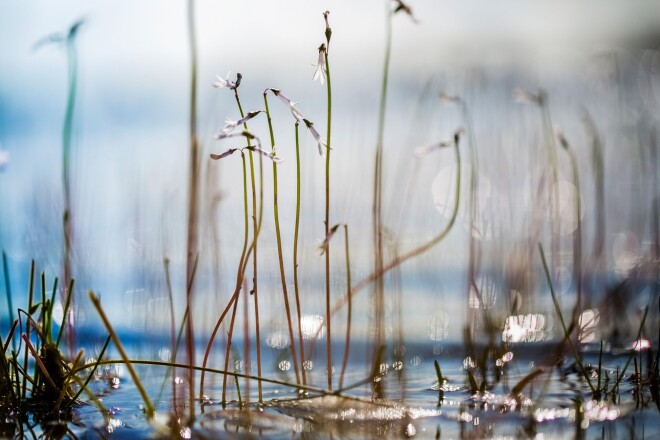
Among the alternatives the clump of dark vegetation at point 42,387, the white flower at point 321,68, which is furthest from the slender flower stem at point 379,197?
the clump of dark vegetation at point 42,387

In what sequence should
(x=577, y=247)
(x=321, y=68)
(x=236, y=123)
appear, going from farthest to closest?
(x=577, y=247) < (x=321, y=68) < (x=236, y=123)

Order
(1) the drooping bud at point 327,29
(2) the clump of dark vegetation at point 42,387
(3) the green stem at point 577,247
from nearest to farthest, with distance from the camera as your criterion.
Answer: (2) the clump of dark vegetation at point 42,387, (1) the drooping bud at point 327,29, (3) the green stem at point 577,247

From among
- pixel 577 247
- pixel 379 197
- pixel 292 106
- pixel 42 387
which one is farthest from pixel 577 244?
pixel 42 387

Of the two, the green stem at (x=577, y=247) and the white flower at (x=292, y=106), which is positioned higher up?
the white flower at (x=292, y=106)

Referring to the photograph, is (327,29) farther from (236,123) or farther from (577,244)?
(577,244)

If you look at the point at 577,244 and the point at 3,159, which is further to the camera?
the point at 577,244

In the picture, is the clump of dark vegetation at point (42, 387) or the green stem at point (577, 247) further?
the green stem at point (577, 247)

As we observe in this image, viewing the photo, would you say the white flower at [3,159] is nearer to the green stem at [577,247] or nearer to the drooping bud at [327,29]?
the drooping bud at [327,29]

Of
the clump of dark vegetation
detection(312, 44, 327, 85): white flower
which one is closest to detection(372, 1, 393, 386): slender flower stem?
detection(312, 44, 327, 85): white flower

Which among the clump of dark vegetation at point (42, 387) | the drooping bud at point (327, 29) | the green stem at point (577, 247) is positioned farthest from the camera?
the green stem at point (577, 247)

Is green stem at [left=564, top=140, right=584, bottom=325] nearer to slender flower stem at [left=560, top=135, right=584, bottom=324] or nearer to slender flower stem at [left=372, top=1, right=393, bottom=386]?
slender flower stem at [left=560, top=135, right=584, bottom=324]

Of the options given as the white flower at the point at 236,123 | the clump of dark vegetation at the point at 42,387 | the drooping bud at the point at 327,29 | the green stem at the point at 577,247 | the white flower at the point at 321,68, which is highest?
the drooping bud at the point at 327,29

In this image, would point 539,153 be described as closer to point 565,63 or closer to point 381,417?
point 565,63
